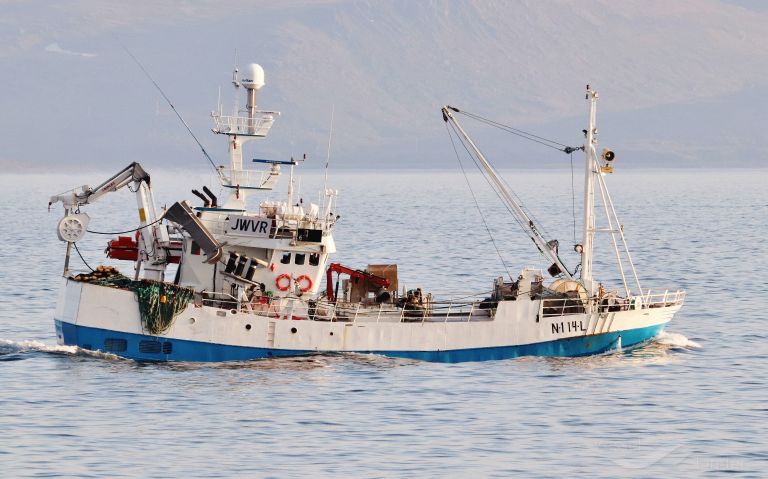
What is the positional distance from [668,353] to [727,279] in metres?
31.5

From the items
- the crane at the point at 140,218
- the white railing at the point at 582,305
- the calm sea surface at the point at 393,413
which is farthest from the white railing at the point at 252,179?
the white railing at the point at 582,305

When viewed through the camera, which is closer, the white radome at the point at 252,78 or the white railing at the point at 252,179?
the white railing at the point at 252,179

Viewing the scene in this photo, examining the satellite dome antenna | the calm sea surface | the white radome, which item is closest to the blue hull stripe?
the calm sea surface

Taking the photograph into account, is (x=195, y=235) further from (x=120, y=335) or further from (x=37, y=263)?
(x=37, y=263)

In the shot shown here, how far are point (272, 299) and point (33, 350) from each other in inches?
374

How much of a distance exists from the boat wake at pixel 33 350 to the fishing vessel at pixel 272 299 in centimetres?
30

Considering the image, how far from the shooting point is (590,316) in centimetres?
5456

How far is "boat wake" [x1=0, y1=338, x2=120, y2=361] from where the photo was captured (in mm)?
53062

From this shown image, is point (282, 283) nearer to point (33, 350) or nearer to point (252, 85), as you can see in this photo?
point (252, 85)

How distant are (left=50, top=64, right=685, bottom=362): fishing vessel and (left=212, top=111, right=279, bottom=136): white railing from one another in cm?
8

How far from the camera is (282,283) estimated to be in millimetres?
54594

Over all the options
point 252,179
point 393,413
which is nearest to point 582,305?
point 393,413

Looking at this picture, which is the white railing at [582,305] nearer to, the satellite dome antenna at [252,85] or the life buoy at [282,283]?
the life buoy at [282,283]

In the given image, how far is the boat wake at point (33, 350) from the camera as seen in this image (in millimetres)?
53062
